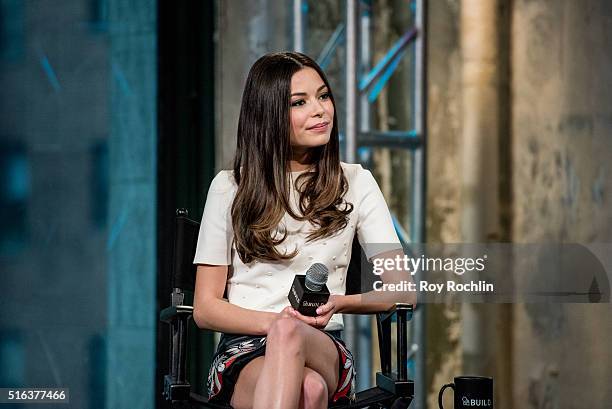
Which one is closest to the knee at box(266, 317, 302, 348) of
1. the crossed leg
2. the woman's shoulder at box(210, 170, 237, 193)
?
the crossed leg

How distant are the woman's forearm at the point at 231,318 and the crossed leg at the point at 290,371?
93 millimetres

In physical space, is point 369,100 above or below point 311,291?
above

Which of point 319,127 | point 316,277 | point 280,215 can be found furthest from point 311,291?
point 319,127

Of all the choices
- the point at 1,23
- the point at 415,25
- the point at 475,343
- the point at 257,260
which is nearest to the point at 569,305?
the point at 475,343

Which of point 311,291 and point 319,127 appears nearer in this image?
point 311,291

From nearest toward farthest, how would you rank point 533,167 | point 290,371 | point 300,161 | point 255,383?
point 290,371, point 255,383, point 300,161, point 533,167

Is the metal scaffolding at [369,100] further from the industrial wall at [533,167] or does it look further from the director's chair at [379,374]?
the director's chair at [379,374]

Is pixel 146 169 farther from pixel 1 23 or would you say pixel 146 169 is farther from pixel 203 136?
pixel 1 23

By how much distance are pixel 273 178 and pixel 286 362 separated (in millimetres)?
612

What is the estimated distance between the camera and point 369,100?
12.4 feet

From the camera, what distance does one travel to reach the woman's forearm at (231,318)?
2.37 meters

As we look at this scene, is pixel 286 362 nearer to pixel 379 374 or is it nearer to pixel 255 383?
pixel 255 383

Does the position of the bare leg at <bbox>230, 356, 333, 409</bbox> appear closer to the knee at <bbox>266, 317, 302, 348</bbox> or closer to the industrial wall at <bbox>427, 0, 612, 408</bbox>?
the knee at <bbox>266, 317, 302, 348</bbox>

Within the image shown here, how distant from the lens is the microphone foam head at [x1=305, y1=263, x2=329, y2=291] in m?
2.10
